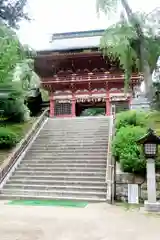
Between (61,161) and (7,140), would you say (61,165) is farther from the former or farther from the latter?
(7,140)

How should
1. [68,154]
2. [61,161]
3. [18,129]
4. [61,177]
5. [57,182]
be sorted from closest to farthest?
[57,182], [61,177], [61,161], [68,154], [18,129]

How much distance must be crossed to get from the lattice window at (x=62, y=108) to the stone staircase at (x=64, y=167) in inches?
259

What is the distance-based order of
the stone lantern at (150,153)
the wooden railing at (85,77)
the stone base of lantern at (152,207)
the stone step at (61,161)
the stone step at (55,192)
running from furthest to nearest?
the wooden railing at (85,77) < the stone step at (61,161) < the stone step at (55,192) < the stone lantern at (150,153) < the stone base of lantern at (152,207)

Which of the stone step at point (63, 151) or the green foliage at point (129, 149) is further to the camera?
the stone step at point (63, 151)

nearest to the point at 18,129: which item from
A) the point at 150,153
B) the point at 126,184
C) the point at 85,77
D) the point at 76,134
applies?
the point at 76,134

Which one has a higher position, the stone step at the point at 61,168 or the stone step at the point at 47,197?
the stone step at the point at 61,168

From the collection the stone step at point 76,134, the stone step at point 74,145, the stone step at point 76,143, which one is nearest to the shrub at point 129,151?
the stone step at point 74,145

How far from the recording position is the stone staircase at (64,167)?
938 centimetres

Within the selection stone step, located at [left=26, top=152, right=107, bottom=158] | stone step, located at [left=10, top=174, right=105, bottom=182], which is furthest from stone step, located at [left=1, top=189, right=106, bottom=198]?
stone step, located at [left=26, top=152, right=107, bottom=158]

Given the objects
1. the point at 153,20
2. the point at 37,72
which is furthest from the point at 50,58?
the point at 153,20

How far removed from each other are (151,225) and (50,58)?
17.8 m

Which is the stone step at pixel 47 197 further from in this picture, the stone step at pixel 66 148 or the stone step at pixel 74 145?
the stone step at pixel 74 145

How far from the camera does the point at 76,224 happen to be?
19.4 ft

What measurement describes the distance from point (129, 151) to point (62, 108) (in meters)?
13.2
